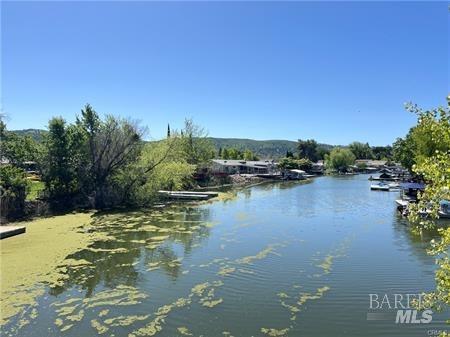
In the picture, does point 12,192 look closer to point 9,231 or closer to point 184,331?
point 9,231

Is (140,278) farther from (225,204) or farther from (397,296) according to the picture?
(225,204)

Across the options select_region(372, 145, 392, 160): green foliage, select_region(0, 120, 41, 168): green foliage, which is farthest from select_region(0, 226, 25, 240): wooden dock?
select_region(372, 145, 392, 160): green foliage

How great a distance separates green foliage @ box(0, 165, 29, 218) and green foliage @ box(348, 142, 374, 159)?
164 m

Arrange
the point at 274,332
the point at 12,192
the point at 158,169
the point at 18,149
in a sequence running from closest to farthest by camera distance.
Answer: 1. the point at 274,332
2. the point at 12,192
3. the point at 18,149
4. the point at 158,169

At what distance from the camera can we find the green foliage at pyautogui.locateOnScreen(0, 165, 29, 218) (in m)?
29.8

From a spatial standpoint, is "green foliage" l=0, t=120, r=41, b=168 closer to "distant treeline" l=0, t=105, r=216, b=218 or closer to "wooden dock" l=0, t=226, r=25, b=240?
"distant treeline" l=0, t=105, r=216, b=218

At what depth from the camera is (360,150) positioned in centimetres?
18262

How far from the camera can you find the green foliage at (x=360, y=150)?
18176 centimetres

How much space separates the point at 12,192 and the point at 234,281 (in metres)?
21.3

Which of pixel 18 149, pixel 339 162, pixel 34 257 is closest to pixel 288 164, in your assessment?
pixel 339 162

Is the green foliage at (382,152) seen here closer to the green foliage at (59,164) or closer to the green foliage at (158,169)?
the green foliage at (158,169)

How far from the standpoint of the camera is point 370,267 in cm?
1897

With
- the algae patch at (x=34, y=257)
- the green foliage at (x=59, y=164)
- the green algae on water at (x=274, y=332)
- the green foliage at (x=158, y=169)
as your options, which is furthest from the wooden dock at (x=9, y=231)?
the green algae on water at (x=274, y=332)

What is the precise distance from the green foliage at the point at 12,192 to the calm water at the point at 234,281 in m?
5.96
